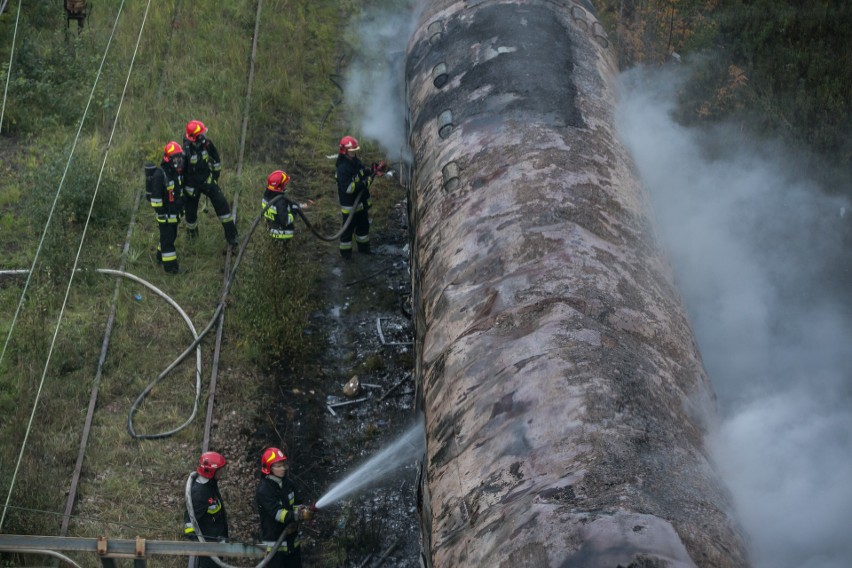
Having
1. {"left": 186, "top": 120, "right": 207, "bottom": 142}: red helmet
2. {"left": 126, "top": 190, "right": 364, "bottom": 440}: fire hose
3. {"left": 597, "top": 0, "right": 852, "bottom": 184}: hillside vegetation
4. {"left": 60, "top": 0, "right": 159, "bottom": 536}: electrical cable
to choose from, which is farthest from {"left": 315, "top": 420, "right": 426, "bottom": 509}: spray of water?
{"left": 597, "top": 0, "right": 852, "bottom": 184}: hillside vegetation

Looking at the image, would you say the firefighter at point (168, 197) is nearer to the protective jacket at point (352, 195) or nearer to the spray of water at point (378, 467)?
the protective jacket at point (352, 195)

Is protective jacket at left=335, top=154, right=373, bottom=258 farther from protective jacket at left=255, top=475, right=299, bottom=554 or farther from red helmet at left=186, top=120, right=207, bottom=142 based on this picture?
protective jacket at left=255, top=475, right=299, bottom=554

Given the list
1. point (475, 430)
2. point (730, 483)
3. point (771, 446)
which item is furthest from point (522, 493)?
point (771, 446)

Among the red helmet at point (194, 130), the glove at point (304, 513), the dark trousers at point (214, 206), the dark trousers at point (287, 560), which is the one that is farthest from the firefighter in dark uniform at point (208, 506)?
the red helmet at point (194, 130)

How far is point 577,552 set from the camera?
418 cm

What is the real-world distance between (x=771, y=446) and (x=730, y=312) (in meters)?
3.10

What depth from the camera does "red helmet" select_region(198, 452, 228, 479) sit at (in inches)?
265

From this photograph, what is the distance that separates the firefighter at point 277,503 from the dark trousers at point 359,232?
13.2 feet

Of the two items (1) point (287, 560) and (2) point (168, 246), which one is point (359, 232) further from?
(1) point (287, 560)

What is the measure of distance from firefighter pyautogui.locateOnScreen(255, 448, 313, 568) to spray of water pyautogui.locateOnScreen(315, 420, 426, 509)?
996 mm

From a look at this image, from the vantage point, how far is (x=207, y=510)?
22.6 ft

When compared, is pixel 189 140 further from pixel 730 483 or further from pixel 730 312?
pixel 730 483

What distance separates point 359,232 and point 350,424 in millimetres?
2634

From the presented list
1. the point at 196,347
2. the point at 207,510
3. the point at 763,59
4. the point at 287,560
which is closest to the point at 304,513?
the point at 287,560
